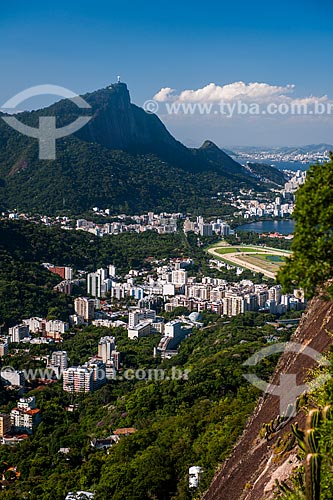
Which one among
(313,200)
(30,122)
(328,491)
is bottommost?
(328,491)

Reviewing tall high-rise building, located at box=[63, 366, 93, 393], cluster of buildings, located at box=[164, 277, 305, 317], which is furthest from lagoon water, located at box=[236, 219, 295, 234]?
tall high-rise building, located at box=[63, 366, 93, 393]

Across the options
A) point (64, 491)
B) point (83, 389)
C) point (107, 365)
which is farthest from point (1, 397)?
point (64, 491)

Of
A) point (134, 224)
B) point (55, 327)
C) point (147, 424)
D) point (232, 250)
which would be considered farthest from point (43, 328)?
point (134, 224)

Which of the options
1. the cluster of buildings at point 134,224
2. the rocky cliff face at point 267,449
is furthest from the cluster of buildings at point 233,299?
the rocky cliff face at point 267,449

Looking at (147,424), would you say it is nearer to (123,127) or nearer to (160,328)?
(160,328)

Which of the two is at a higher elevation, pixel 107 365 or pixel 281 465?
pixel 281 465

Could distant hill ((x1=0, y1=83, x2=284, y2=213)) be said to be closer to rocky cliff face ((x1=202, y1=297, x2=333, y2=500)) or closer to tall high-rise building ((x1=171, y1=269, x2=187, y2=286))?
tall high-rise building ((x1=171, y1=269, x2=187, y2=286))

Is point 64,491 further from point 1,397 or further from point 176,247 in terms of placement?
point 176,247
